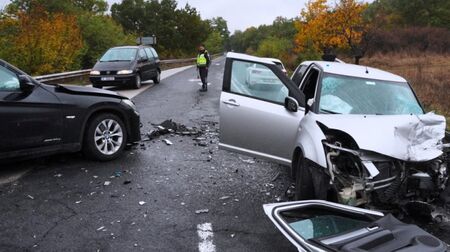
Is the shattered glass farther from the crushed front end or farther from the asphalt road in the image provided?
the asphalt road

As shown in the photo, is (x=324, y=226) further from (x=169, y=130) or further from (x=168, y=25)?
(x=168, y=25)

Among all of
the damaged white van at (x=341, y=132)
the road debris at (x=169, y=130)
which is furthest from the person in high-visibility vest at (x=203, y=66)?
the damaged white van at (x=341, y=132)

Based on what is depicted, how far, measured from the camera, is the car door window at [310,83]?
6.05 metres

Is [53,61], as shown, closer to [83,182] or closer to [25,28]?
[25,28]

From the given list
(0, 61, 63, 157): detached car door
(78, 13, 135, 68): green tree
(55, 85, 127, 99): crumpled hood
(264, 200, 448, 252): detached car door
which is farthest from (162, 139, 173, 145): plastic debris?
(78, 13, 135, 68): green tree

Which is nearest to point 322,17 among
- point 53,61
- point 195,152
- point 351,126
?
point 53,61

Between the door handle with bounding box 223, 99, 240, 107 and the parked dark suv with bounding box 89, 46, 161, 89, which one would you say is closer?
the door handle with bounding box 223, 99, 240, 107

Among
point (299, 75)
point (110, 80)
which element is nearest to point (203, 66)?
point (110, 80)

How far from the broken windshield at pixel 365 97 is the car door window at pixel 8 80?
4.02 m

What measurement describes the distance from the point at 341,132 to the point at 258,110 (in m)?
1.50

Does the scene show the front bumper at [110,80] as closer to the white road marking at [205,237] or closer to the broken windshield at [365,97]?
the broken windshield at [365,97]

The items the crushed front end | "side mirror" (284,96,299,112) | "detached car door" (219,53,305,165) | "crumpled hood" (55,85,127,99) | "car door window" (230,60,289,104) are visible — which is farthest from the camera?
"crumpled hood" (55,85,127,99)

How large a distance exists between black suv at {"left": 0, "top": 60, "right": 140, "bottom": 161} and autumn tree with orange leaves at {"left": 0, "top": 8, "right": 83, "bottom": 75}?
1479 cm

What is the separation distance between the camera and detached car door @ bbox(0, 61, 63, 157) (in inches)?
231
